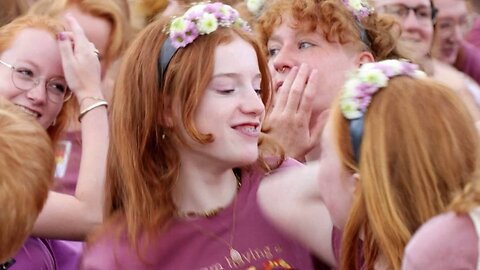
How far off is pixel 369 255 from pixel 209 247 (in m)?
0.56

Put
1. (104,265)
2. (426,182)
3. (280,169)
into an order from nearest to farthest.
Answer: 1. (426,182)
2. (104,265)
3. (280,169)

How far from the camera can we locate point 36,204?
7.50 feet

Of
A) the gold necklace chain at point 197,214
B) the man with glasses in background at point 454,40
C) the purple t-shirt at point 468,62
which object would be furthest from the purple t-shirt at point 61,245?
the purple t-shirt at point 468,62

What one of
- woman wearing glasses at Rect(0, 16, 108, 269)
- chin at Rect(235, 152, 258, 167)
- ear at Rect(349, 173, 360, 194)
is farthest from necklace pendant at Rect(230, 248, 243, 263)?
woman wearing glasses at Rect(0, 16, 108, 269)


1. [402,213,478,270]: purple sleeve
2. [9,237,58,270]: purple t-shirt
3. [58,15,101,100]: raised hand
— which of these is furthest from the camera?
[58,15,101,100]: raised hand

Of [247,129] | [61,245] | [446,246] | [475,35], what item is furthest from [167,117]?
[475,35]

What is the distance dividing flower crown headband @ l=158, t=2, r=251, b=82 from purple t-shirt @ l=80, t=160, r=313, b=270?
42 cm

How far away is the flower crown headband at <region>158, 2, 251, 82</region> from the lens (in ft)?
9.25

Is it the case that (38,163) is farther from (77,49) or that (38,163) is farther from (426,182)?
(77,49)

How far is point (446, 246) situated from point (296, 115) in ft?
4.28

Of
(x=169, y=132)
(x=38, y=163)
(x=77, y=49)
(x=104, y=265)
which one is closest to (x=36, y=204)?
(x=38, y=163)

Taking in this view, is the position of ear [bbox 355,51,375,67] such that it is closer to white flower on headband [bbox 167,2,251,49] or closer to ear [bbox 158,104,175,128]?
white flower on headband [bbox 167,2,251,49]

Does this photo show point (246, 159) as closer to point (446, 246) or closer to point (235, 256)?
point (235, 256)

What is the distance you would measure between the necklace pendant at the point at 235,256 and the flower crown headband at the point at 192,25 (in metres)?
0.50
